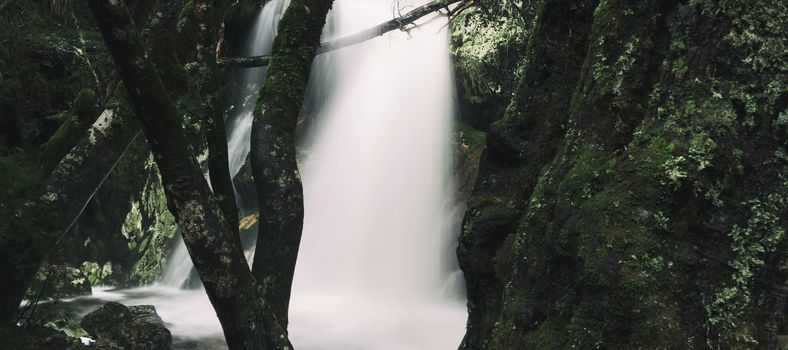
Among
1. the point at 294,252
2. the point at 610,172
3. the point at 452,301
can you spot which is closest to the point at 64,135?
the point at 294,252

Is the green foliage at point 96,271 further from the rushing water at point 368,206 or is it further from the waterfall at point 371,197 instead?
the waterfall at point 371,197

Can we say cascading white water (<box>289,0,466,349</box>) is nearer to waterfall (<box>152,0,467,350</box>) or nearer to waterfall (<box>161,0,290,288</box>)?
waterfall (<box>152,0,467,350</box>)

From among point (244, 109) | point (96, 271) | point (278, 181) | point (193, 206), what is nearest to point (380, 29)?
point (278, 181)

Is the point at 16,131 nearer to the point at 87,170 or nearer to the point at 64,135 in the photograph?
the point at 64,135

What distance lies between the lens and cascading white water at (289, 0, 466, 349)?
1260 centimetres

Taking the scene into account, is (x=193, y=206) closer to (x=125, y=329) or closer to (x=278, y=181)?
(x=278, y=181)

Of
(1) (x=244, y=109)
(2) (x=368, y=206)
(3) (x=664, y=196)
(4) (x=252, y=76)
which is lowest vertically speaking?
(3) (x=664, y=196)

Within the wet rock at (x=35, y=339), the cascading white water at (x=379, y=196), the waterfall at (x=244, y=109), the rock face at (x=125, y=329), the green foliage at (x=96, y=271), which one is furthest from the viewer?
the waterfall at (x=244, y=109)

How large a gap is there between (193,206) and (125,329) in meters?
6.35

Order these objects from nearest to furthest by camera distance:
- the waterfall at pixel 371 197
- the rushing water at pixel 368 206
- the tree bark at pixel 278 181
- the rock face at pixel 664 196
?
the rock face at pixel 664 196 → the tree bark at pixel 278 181 → the rushing water at pixel 368 206 → the waterfall at pixel 371 197

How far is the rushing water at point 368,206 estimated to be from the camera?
11.9m

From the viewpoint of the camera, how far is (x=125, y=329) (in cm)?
916

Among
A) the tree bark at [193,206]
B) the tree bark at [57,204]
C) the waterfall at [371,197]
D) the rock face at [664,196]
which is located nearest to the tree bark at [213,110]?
the tree bark at [193,206]

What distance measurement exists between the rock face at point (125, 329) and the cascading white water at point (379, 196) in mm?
2169
